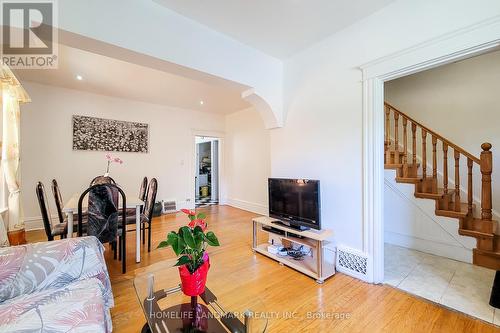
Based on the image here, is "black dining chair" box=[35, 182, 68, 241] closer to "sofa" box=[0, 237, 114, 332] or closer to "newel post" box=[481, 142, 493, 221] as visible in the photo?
"sofa" box=[0, 237, 114, 332]

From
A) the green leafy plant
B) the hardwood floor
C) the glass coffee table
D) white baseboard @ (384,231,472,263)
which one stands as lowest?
the hardwood floor

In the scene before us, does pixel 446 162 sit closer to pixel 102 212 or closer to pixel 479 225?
pixel 479 225

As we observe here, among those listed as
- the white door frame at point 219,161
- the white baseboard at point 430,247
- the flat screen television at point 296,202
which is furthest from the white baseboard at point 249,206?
the white baseboard at point 430,247

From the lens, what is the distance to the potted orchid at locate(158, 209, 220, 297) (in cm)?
117

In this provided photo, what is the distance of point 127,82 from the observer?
3.67 metres

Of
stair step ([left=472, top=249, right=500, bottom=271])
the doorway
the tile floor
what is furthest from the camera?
the doorway

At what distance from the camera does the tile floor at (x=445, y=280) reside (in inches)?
70.5

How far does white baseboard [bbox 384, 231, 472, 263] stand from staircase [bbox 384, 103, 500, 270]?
19 cm

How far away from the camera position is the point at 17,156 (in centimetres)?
304

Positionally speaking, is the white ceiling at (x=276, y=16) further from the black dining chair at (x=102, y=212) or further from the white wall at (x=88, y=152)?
the white wall at (x=88, y=152)

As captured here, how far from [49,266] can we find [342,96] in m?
2.90

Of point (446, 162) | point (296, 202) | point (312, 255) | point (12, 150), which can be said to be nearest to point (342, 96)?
point (296, 202)

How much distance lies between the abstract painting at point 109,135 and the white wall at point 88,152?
0.11 m

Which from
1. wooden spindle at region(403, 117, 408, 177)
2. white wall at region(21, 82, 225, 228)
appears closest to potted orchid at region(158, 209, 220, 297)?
wooden spindle at region(403, 117, 408, 177)
